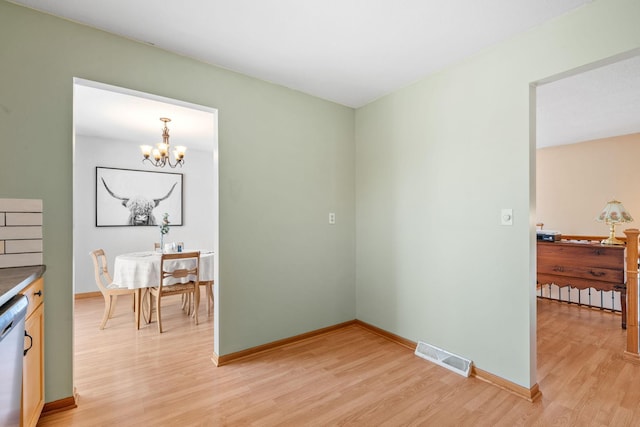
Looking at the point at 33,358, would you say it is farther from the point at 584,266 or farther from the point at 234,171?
the point at 584,266

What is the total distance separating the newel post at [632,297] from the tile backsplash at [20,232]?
4.66 metres

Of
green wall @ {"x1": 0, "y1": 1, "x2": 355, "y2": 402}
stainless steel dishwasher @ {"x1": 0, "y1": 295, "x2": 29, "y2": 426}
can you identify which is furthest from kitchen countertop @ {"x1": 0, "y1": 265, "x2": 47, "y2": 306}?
green wall @ {"x1": 0, "y1": 1, "x2": 355, "y2": 402}

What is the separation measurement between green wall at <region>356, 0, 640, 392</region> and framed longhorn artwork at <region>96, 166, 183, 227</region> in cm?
370

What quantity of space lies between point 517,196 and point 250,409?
2.38 m

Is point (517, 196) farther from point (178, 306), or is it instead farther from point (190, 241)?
point (190, 241)

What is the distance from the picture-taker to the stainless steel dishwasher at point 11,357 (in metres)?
1.19

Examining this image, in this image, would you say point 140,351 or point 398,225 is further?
point 398,225

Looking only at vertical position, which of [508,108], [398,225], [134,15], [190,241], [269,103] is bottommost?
[190,241]

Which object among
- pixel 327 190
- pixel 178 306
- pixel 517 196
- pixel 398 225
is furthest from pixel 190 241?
pixel 517 196

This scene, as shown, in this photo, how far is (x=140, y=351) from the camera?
9.32 ft

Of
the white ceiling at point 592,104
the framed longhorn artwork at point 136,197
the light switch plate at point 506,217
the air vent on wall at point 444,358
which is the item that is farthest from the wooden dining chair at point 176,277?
the white ceiling at point 592,104

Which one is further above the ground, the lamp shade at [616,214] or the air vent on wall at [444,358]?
the lamp shade at [616,214]

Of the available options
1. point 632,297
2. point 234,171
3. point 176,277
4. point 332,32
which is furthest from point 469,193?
point 176,277

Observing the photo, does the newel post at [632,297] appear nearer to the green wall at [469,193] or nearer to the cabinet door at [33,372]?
the green wall at [469,193]
